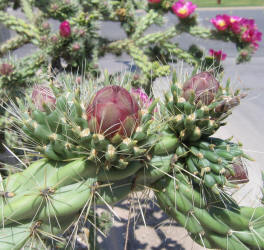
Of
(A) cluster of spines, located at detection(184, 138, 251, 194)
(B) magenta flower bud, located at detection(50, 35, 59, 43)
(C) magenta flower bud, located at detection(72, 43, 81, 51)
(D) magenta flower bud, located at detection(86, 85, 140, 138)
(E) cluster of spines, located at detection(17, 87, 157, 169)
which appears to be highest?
(D) magenta flower bud, located at detection(86, 85, 140, 138)

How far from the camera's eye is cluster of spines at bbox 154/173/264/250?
1146 mm

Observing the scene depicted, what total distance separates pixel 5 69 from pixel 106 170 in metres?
1.72

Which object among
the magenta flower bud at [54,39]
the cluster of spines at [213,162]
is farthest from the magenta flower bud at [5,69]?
the cluster of spines at [213,162]

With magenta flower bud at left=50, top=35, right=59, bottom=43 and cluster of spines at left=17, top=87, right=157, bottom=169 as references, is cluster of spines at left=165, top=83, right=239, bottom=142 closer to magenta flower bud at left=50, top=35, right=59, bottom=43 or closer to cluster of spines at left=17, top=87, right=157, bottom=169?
cluster of spines at left=17, top=87, right=157, bottom=169

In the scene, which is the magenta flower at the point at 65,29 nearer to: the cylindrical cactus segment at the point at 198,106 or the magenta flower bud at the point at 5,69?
the magenta flower bud at the point at 5,69

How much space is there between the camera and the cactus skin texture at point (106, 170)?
1015 millimetres

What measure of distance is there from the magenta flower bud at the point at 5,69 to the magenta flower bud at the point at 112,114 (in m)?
1.69

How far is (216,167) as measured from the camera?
1.06 metres

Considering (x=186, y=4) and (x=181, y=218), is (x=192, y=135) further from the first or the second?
(x=186, y=4)

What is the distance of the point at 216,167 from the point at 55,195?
56 centimetres

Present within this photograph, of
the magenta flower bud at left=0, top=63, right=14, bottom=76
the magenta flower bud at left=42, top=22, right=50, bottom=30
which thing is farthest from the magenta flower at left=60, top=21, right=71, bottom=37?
the magenta flower bud at left=0, top=63, right=14, bottom=76

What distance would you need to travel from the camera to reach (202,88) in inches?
43.6

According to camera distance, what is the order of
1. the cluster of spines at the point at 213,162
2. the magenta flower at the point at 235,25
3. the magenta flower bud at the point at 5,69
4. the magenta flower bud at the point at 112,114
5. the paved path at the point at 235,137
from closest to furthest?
the magenta flower bud at the point at 112,114 < the cluster of spines at the point at 213,162 < the magenta flower bud at the point at 5,69 < the paved path at the point at 235,137 < the magenta flower at the point at 235,25

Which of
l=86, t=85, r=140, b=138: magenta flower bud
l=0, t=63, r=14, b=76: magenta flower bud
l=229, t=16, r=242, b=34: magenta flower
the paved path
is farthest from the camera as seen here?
l=229, t=16, r=242, b=34: magenta flower
